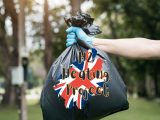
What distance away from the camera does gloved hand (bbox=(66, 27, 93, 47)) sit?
14.5 feet

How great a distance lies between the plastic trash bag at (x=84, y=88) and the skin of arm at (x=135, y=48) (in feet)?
0.79

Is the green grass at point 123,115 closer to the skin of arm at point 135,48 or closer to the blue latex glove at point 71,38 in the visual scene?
the blue latex glove at point 71,38

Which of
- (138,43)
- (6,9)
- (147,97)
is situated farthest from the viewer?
(147,97)

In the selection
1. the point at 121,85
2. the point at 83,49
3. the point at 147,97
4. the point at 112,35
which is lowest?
the point at 147,97

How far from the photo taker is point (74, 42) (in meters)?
4.50

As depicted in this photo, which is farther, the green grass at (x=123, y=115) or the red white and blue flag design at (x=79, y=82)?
the green grass at (x=123, y=115)

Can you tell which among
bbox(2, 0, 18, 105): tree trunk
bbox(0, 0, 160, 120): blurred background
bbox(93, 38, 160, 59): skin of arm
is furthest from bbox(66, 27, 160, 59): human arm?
bbox(2, 0, 18, 105): tree trunk

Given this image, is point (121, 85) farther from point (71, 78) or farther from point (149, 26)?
point (149, 26)

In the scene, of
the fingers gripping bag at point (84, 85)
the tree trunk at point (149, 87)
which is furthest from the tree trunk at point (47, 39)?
the fingers gripping bag at point (84, 85)

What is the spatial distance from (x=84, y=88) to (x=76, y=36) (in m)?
0.38

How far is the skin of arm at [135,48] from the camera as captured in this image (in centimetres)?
408

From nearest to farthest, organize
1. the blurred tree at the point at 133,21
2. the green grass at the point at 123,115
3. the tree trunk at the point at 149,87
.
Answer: the green grass at the point at 123,115, the blurred tree at the point at 133,21, the tree trunk at the point at 149,87

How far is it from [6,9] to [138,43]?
29.3m

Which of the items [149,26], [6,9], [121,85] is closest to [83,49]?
[121,85]
